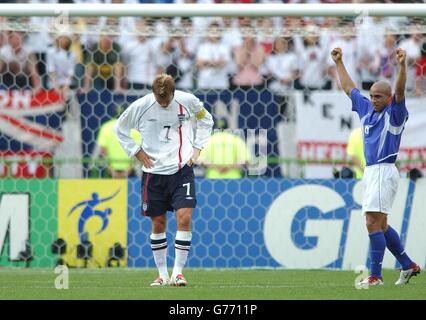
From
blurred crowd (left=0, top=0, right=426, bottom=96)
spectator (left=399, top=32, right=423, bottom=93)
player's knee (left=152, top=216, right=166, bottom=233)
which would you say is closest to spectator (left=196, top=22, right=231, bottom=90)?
blurred crowd (left=0, top=0, right=426, bottom=96)

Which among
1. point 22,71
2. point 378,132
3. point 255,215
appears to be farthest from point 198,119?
point 22,71

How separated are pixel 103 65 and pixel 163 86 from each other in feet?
13.3

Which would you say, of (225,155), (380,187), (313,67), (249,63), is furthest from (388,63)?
(380,187)

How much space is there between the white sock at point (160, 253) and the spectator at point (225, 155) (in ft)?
10.2

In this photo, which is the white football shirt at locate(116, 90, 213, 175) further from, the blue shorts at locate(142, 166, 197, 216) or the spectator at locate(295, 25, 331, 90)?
the spectator at locate(295, 25, 331, 90)

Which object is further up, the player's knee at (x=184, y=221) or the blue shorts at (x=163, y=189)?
the blue shorts at (x=163, y=189)

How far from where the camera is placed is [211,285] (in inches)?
395

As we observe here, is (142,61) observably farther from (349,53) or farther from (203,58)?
(349,53)

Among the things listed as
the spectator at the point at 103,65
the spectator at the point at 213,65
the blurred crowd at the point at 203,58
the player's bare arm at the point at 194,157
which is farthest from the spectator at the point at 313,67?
the player's bare arm at the point at 194,157

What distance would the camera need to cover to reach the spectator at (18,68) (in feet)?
46.2

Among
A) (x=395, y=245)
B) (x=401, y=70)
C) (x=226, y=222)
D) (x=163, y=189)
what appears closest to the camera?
(x=401, y=70)

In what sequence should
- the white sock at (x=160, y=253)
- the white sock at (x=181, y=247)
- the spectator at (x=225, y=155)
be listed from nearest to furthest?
the white sock at (x=181, y=247)
the white sock at (x=160, y=253)
the spectator at (x=225, y=155)

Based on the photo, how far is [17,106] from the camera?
1373 cm

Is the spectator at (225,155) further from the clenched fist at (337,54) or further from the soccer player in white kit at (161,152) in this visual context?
the clenched fist at (337,54)
